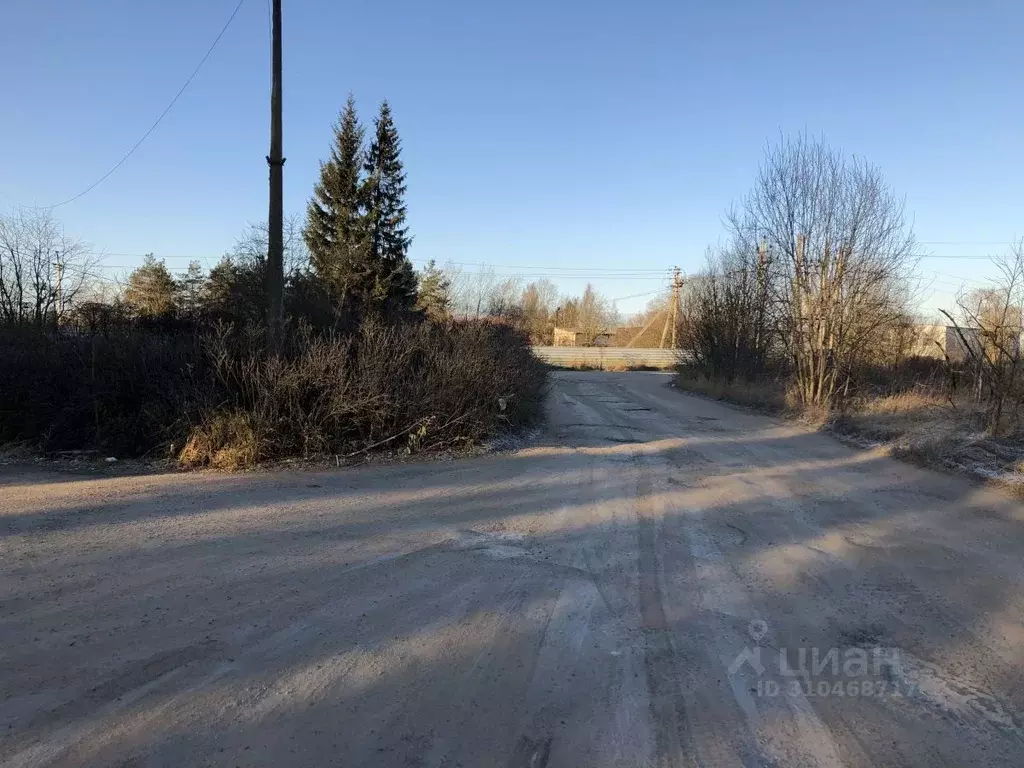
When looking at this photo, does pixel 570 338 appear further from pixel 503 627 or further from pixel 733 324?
pixel 503 627

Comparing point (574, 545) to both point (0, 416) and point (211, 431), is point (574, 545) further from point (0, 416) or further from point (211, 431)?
point (0, 416)

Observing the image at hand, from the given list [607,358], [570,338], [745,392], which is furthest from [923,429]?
[570,338]

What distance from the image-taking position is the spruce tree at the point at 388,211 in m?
32.9

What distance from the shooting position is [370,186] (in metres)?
33.0

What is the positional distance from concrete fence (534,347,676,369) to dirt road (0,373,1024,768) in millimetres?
48518

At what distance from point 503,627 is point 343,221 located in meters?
31.2

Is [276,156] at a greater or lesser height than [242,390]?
greater

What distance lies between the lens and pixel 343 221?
32562 millimetres

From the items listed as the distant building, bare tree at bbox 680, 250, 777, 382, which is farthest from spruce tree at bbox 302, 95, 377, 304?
the distant building

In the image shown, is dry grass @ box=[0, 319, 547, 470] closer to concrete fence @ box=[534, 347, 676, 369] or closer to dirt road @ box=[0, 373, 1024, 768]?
dirt road @ box=[0, 373, 1024, 768]

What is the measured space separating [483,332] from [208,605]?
8.72m

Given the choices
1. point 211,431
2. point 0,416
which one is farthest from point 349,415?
point 0,416

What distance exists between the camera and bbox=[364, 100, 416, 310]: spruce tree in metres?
32.9

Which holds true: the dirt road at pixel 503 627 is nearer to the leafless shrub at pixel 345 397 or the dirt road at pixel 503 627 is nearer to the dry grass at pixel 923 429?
the leafless shrub at pixel 345 397
